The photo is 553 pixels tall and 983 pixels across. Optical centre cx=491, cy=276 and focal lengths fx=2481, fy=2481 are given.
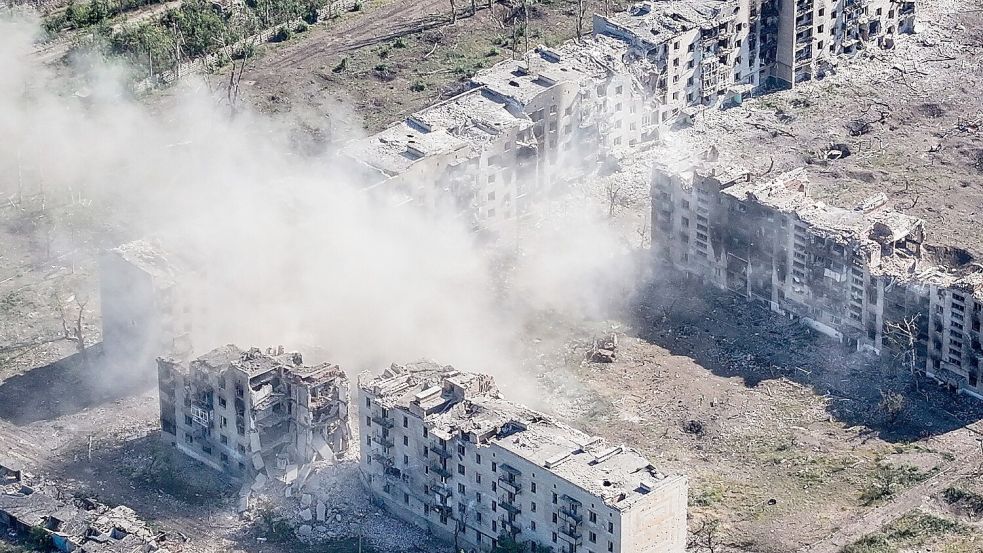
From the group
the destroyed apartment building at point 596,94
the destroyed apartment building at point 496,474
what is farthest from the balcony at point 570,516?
the destroyed apartment building at point 596,94

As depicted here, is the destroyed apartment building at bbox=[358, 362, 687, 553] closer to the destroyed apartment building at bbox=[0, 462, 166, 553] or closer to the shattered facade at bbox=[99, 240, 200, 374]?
the destroyed apartment building at bbox=[0, 462, 166, 553]

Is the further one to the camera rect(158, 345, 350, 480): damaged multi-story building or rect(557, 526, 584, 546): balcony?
rect(158, 345, 350, 480): damaged multi-story building

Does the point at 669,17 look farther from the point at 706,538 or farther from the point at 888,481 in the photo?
the point at 706,538

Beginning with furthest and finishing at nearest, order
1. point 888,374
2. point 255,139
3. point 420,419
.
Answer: point 255,139
point 888,374
point 420,419

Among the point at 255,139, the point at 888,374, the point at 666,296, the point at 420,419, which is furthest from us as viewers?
the point at 255,139

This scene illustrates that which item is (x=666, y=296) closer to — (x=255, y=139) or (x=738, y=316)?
(x=738, y=316)

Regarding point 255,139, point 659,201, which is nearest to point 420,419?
point 659,201

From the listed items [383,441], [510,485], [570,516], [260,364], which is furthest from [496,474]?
[260,364]

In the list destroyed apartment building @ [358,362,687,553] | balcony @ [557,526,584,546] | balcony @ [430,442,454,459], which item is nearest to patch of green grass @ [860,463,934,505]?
destroyed apartment building @ [358,362,687,553]
